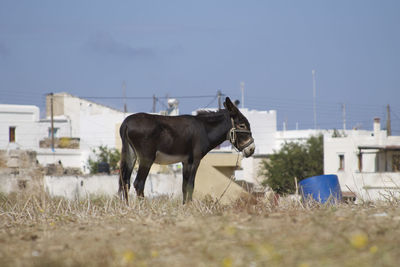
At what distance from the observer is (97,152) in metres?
74.2

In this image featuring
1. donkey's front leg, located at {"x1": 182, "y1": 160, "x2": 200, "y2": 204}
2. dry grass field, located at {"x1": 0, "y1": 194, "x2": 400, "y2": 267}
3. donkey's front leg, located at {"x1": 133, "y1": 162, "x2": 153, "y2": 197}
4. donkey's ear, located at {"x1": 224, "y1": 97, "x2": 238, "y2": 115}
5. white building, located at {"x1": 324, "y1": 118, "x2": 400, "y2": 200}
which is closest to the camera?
dry grass field, located at {"x1": 0, "y1": 194, "x2": 400, "y2": 267}

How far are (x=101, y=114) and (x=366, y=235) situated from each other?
79364 millimetres

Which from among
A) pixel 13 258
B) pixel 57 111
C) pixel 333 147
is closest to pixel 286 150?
pixel 333 147

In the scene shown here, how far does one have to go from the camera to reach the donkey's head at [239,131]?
11.1 metres

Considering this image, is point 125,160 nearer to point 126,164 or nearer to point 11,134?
point 126,164

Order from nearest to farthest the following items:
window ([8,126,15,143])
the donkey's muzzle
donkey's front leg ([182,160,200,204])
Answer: donkey's front leg ([182,160,200,204]), the donkey's muzzle, window ([8,126,15,143])

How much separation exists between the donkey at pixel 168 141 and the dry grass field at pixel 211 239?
88.2 inches

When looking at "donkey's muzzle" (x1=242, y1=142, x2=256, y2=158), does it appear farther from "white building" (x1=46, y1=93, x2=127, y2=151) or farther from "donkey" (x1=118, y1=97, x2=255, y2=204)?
"white building" (x1=46, y1=93, x2=127, y2=151)

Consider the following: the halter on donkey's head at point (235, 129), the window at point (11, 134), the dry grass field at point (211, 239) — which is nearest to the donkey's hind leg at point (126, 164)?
the halter on donkey's head at point (235, 129)

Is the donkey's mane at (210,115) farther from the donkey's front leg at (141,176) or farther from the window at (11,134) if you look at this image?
the window at (11,134)

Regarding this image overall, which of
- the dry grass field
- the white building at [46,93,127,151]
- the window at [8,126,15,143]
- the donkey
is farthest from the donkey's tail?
the white building at [46,93,127,151]

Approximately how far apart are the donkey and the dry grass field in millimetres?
2241

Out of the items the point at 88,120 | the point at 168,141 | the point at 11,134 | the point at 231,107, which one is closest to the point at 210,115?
the point at 231,107

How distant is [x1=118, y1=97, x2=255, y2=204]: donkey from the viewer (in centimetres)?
1011
